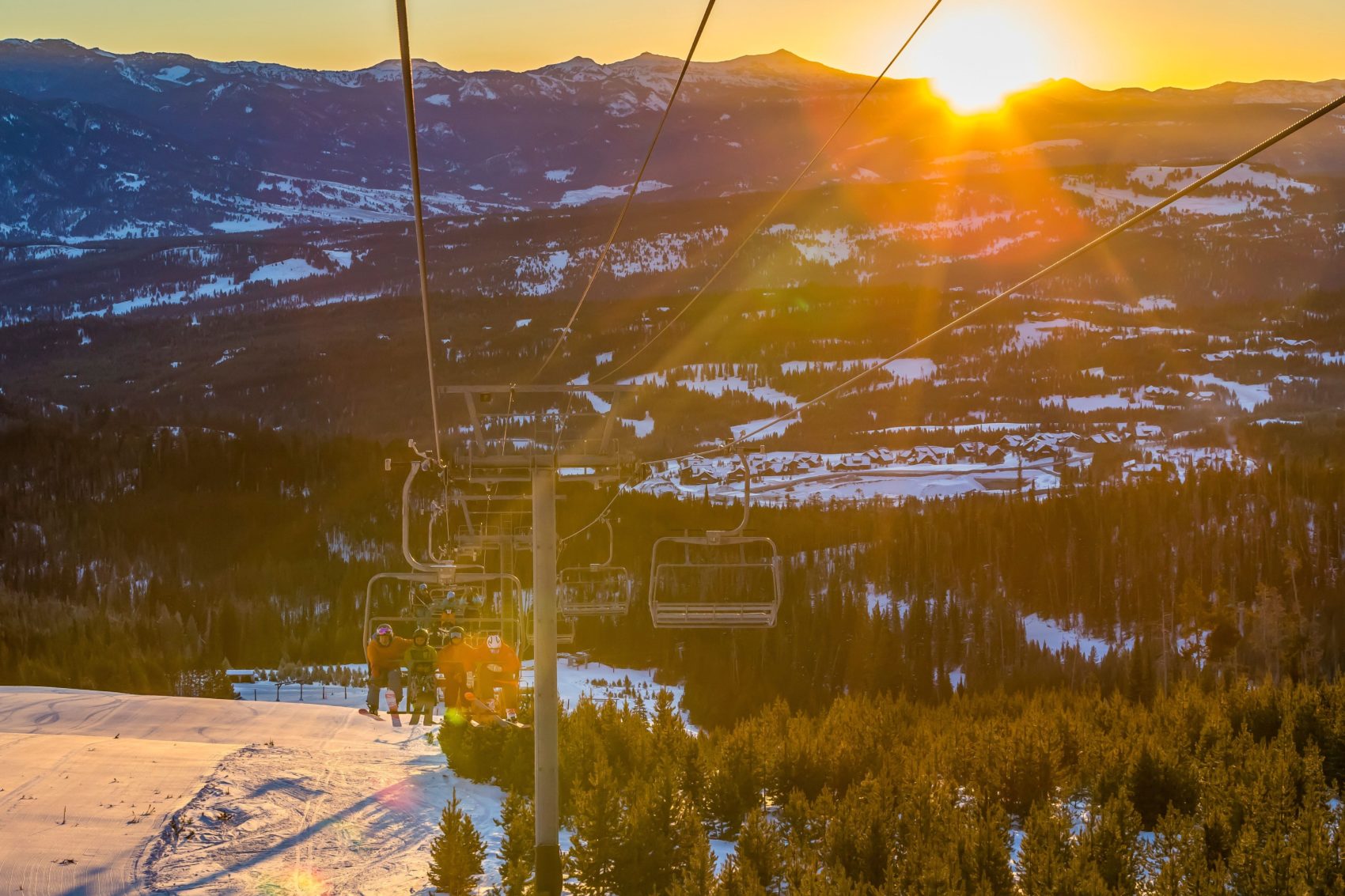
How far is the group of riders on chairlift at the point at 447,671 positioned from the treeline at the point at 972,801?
9.04ft

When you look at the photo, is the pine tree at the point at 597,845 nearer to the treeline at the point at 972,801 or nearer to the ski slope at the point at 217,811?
the treeline at the point at 972,801

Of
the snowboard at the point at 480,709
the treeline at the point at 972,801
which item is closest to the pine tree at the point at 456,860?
the treeline at the point at 972,801

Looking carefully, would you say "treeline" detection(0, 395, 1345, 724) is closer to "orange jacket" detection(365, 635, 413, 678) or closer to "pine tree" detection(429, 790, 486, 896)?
"pine tree" detection(429, 790, 486, 896)

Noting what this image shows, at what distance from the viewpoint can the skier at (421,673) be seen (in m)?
20.2

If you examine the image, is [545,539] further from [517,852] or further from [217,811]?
[217,811]

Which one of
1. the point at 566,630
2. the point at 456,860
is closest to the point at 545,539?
the point at 566,630

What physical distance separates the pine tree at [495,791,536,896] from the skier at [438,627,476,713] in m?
2.72

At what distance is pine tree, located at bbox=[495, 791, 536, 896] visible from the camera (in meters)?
20.6

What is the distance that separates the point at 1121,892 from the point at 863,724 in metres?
16.2

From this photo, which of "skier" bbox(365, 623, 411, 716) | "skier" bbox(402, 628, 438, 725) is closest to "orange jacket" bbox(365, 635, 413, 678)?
"skier" bbox(365, 623, 411, 716)

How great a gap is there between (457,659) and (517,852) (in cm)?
370

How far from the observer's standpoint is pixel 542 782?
19203 mm

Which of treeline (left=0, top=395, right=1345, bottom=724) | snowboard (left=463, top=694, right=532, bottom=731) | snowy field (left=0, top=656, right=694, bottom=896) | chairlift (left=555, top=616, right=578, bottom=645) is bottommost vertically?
treeline (left=0, top=395, right=1345, bottom=724)

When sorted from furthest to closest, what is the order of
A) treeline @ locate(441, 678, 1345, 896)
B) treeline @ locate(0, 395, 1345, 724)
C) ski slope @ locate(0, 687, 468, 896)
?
treeline @ locate(0, 395, 1345, 724), ski slope @ locate(0, 687, 468, 896), treeline @ locate(441, 678, 1345, 896)
